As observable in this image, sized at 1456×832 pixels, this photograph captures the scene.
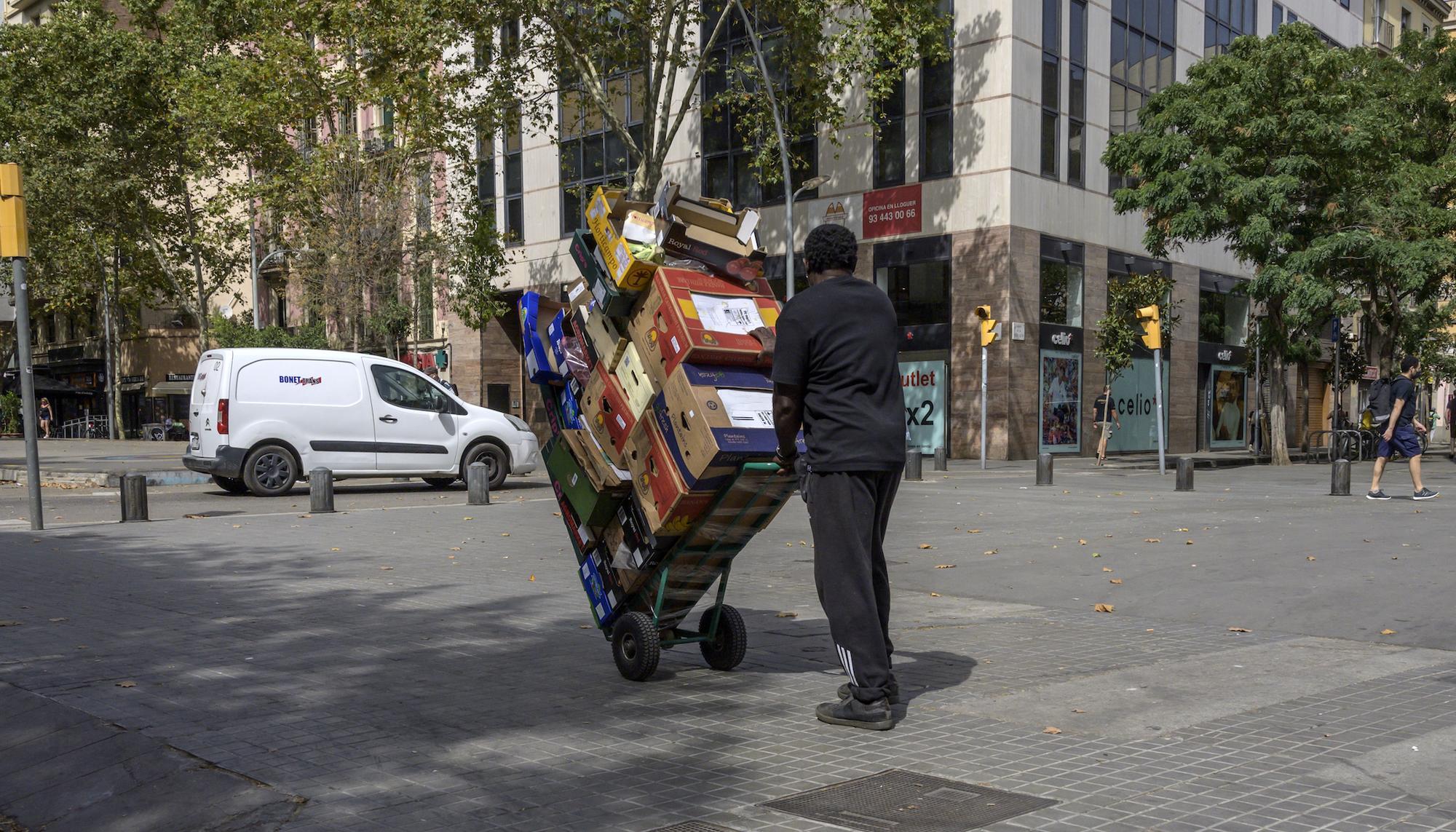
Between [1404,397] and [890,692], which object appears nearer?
[890,692]

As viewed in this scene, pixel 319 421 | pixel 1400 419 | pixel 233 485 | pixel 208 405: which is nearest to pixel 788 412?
pixel 1400 419

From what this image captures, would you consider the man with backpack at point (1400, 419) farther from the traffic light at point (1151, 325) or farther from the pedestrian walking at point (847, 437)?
the pedestrian walking at point (847, 437)

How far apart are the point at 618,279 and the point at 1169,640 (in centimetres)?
352

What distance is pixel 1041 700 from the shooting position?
17.0 ft

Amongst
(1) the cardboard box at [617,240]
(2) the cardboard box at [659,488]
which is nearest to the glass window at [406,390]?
(1) the cardboard box at [617,240]

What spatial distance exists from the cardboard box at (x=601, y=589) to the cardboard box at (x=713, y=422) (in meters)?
1.03

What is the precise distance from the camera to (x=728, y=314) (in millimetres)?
5215

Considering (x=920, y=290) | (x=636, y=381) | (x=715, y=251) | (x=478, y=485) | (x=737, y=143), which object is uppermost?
(x=737, y=143)

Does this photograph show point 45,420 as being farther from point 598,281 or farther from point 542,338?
point 598,281

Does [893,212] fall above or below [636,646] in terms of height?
above

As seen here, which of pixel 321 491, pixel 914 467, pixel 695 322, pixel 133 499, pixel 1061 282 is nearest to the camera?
pixel 695 322

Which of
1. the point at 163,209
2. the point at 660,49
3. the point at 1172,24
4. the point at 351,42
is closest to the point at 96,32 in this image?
the point at 163,209

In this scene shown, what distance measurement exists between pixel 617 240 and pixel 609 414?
75 cm

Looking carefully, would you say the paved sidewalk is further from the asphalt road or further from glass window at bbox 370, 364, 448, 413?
glass window at bbox 370, 364, 448, 413
